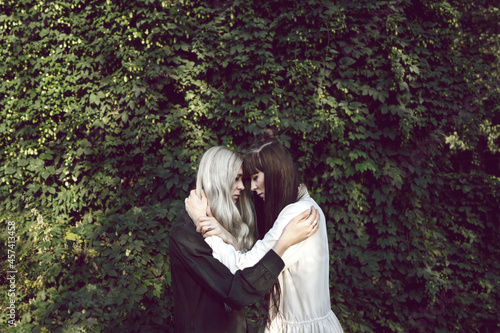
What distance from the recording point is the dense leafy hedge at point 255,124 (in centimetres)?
513

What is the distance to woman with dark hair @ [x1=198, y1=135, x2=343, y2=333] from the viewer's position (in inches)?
82.0

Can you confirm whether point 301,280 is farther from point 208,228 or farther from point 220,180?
point 220,180

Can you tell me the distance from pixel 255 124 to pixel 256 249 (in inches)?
124

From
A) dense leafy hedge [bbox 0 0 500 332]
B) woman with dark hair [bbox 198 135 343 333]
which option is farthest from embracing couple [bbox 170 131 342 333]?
dense leafy hedge [bbox 0 0 500 332]

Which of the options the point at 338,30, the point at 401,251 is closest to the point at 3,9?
the point at 338,30

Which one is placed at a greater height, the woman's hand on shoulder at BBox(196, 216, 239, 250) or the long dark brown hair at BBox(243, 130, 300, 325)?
the long dark brown hair at BBox(243, 130, 300, 325)

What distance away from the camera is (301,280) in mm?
2154

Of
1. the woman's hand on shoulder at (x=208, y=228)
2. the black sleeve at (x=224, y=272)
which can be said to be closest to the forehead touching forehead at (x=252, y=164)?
A: the woman's hand on shoulder at (x=208, y=228)

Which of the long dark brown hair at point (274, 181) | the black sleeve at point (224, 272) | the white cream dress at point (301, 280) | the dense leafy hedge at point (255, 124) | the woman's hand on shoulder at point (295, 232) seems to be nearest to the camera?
the black sleeve at point (224, 272)

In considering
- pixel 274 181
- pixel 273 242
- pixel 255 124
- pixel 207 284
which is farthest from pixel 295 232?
pixel 255 124

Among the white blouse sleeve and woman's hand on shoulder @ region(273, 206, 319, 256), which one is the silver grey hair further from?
woman's hand on shoulder @ region(273, 206, 319, 256)

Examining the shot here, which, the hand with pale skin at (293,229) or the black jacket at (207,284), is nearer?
the black jacket at (207,284)

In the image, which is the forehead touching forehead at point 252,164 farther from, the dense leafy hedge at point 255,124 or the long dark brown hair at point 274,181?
the dense leafy hedge at point 255,124

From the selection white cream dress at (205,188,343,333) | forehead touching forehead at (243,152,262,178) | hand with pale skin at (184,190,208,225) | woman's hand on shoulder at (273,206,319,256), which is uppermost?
forehead touching forehead at (243,152,262,178)
